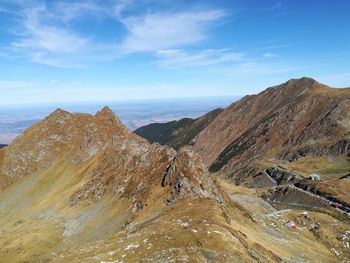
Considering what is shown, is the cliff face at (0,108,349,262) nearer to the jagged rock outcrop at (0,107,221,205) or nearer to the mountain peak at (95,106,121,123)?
the jagged rock outcrop at (0,107,221,205)

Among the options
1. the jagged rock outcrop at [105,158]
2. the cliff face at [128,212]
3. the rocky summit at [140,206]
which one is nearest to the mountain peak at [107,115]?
the jagged rock outcrop at [105,158]

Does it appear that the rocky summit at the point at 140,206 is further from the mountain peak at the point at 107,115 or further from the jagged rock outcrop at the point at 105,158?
the mountain peak at the point at 107,115

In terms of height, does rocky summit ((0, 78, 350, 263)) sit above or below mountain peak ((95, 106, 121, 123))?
below

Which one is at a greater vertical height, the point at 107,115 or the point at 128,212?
the point at 107,115

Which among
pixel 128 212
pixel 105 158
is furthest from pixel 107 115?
pixel 128 212

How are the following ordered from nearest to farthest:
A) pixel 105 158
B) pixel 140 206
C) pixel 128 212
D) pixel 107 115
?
pixel 140 206 → pixel 128 212 → pixel 105 158 → pixel 107 115

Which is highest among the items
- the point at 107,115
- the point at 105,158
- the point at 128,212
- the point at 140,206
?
the point at 107,115

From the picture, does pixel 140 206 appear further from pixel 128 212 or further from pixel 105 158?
pixel 105 158

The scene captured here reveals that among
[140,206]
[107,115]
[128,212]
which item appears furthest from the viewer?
[107,115]

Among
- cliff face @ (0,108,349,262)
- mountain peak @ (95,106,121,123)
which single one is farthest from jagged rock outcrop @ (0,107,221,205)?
cliff face @ (0,108,349,262)

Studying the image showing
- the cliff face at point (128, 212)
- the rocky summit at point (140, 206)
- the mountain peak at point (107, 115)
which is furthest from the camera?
the mountain peak at point (107, 115)
